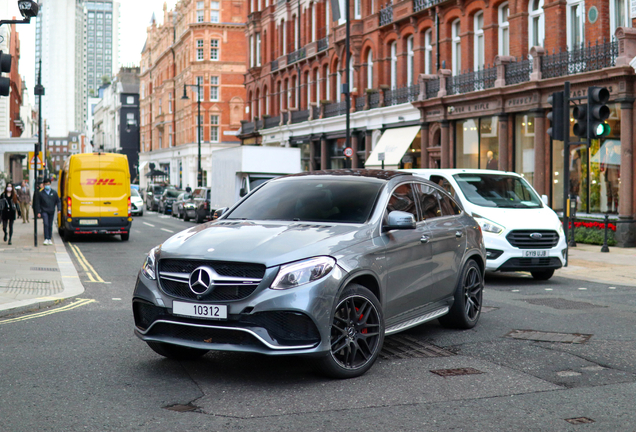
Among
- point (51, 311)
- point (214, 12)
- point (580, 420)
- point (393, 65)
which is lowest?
point (580, 420)

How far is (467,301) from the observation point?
8.32m

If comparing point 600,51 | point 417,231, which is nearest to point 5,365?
point 417,231

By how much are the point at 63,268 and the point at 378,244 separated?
10008mm

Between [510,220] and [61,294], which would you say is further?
[510,220]

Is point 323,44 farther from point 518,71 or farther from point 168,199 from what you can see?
point 518,71

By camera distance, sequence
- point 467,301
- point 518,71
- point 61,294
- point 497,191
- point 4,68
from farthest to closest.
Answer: point 518,71, point 497,191, point 4,68, point 61,294, point 467,301

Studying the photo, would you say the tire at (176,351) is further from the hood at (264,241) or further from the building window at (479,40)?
the building window at (479,40)

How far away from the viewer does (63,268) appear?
1485 cm

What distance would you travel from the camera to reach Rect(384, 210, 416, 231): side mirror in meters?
6.62

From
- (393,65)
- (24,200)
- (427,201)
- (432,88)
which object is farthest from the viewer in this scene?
(393,65)

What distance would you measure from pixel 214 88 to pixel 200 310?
7395 cm

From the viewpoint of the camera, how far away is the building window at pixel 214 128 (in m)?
77.7

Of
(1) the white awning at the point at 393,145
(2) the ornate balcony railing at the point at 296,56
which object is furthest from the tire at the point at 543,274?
(2) the ornate balcony railing at the point at 296,56

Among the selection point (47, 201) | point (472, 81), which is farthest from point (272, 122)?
point (47, 201)
